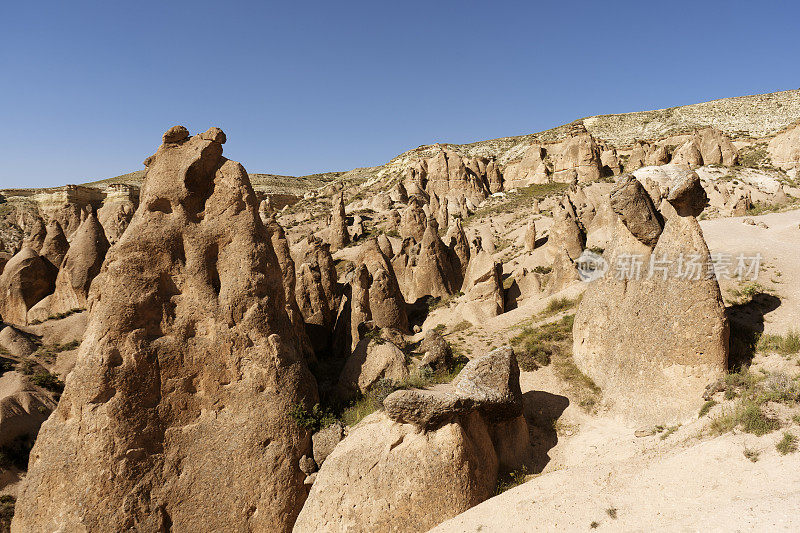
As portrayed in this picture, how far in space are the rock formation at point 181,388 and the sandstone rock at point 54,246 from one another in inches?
900

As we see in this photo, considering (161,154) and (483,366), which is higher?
(161,154)

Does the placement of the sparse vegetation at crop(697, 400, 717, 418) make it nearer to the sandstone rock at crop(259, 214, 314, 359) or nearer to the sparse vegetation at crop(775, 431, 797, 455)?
the sparse vegetation at crop(775, 431, 797, 455)

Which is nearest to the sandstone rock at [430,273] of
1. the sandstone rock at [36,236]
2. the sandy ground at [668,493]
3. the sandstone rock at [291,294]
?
the sandstone rock at [291,294]

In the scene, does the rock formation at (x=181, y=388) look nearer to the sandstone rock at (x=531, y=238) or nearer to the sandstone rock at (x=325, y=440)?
the sandstone rock at (x=325, y=440)

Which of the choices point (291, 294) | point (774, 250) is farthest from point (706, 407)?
point (774, 250)

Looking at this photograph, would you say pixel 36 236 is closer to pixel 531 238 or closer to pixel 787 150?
pixel 531 238

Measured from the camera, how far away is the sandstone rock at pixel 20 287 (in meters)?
23.8

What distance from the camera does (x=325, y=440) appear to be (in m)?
10.2

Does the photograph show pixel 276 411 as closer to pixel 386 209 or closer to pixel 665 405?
pixel 665 405

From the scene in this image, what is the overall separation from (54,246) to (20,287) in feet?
19.6

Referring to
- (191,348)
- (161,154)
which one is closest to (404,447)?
(191,348)

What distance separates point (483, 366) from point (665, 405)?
4796 mm

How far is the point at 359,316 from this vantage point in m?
20.0

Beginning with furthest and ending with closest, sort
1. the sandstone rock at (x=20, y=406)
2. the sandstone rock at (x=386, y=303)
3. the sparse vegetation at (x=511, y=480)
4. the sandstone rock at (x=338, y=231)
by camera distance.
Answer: the sandstone rock at (x=338, y=231)
the sandstone rock at (x=386, y=303)
the sandstone rock at (x=20, y=406)
the sparse vegetation at (x=511, y=480)
